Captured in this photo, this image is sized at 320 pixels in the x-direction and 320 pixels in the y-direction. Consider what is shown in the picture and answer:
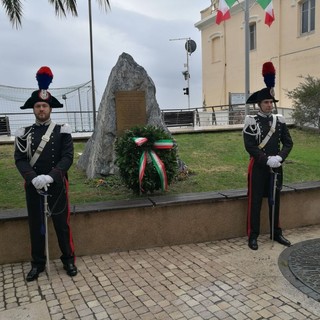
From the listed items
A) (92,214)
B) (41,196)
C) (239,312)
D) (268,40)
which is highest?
(268,40)

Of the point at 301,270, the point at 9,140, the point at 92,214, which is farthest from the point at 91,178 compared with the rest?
the point at 9,140

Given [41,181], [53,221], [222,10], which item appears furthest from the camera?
[222,10]

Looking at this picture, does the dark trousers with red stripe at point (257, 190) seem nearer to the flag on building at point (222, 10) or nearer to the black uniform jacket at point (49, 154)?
the black uniform jacket at point (49, 154)

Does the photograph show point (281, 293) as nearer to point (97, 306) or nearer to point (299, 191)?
point (97, 306)

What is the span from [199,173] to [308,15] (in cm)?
1605

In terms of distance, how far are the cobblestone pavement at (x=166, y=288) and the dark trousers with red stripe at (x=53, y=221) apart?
22cm

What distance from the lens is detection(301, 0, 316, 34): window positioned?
1958 centimetres

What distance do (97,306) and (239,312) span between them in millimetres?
1213

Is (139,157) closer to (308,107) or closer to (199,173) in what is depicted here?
(199,173)

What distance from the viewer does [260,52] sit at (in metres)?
23.7

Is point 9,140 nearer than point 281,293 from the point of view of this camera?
No

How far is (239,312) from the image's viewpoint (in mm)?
Result: 3357

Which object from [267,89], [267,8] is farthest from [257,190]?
Answer: [267,8]

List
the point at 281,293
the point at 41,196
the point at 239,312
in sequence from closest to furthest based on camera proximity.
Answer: the point at 239,312
the point at 281,293
the point at 41,196
